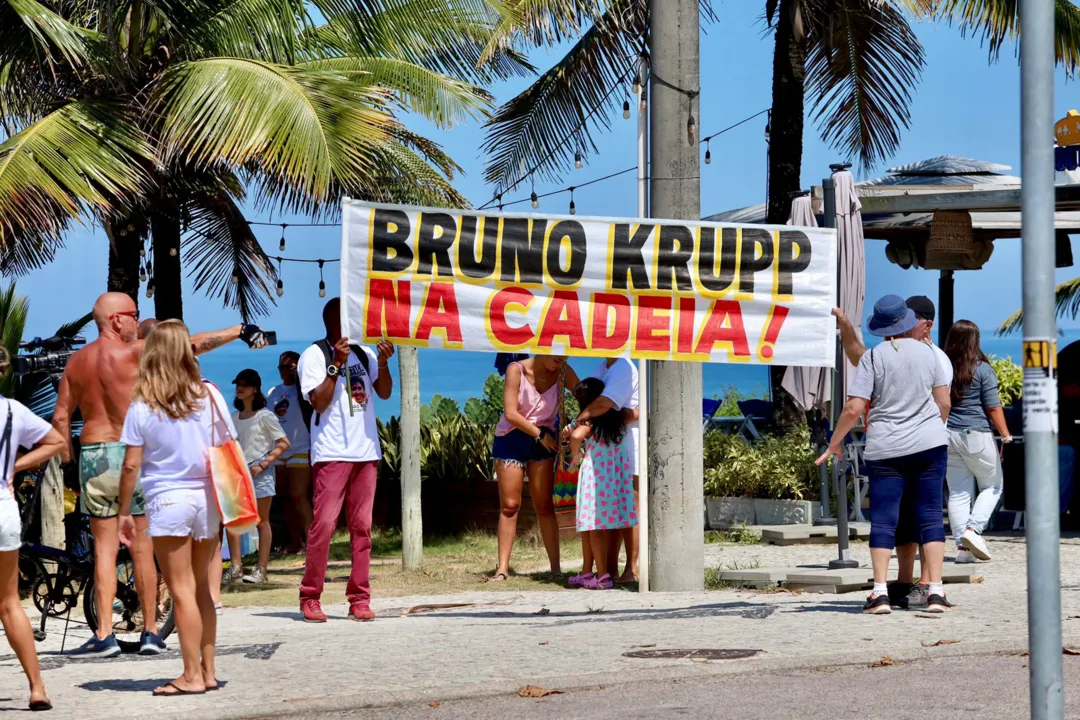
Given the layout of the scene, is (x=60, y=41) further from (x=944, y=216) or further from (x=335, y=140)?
(x=944, y=216)

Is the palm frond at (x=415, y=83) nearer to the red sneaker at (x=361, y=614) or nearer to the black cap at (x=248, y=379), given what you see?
the black cap at (x=248, y=379)

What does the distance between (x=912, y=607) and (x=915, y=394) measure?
128 cm

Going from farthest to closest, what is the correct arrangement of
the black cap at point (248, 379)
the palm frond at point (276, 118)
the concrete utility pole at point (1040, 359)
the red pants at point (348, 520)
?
1. the black cap at point (248, 379)
2. the palm frond at point (276, 118)
3. the red pants at point (348, 520)
4. the concrete utility pole at point (1040, 359)

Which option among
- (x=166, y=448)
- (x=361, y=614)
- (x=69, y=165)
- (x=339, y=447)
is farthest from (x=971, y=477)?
(x=69, y=165)

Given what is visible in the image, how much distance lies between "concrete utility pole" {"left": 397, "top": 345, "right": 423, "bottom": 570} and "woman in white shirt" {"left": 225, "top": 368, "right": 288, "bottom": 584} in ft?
3.33

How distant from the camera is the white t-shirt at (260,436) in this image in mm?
12227

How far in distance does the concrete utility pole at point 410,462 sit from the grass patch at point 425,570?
0.19m

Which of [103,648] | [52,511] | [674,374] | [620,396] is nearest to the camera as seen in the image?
[103,648]

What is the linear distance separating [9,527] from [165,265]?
8961 mm

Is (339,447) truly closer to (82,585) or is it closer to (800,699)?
(82,585)

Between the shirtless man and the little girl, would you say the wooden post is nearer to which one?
the shirtless man

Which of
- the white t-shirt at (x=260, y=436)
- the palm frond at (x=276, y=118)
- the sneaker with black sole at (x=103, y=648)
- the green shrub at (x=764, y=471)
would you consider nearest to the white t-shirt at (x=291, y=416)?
the white t-shirt at (x=260, y=436)

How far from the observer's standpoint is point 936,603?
29.3 feet

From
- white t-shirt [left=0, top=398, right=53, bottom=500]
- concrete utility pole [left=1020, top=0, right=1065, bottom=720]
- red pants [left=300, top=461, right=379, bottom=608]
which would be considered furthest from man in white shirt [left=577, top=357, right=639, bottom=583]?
concrete utility pole [left=1020, top=0, right=1065, bottom=720]
